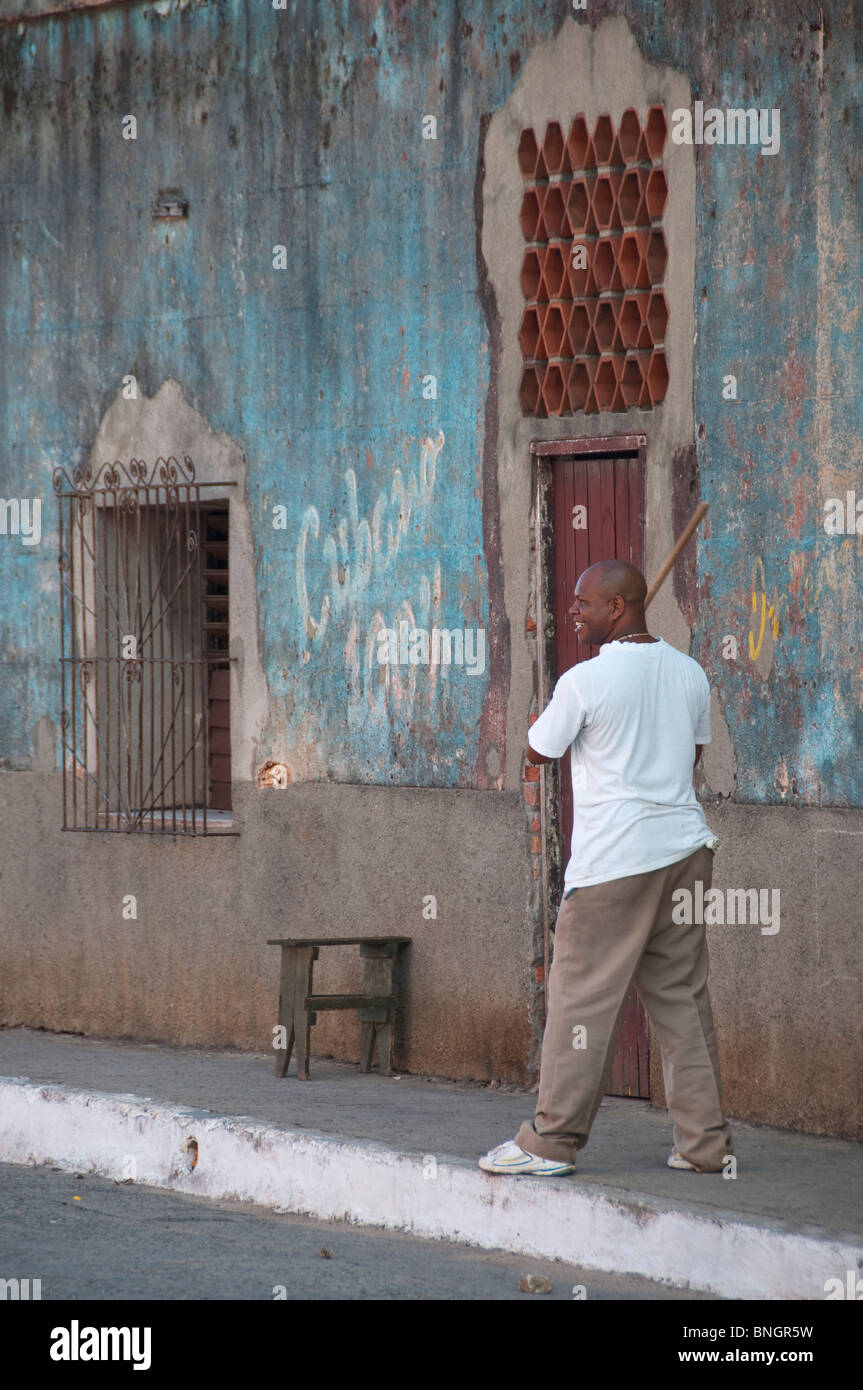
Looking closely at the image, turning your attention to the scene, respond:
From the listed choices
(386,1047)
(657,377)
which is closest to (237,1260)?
(386,1047)

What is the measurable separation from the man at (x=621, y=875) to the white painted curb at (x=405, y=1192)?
0.19 m

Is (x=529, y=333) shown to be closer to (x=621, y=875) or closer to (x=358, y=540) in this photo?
(x=358, y=540)

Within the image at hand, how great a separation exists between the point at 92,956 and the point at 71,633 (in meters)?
1.50

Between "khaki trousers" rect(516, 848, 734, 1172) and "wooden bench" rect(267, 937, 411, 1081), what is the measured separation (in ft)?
7.45

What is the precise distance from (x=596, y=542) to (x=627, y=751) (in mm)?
2167

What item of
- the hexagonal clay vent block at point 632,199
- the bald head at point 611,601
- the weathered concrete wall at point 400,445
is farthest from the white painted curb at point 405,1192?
the hexagonal clay vent block at point 632,199

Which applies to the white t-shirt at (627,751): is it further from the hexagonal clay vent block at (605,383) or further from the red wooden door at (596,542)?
the hexagonal clay vent block at (605,383)

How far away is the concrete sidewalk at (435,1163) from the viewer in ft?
19.3

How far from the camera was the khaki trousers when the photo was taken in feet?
20.8

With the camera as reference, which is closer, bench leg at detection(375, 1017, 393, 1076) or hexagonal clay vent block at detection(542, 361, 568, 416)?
hexagonal clay vent block at detection(542, 361, 568, 416)

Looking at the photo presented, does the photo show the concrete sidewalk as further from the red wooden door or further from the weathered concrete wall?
the weathered concrete wall

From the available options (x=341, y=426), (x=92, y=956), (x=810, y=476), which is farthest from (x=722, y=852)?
(x=92, y=956)

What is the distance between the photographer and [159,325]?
9.88 meters

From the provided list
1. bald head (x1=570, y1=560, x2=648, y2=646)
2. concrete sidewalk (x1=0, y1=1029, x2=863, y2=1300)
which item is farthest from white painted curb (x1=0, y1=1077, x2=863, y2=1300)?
bald head (x1=570, y1=560, x2=648, y2=646)
